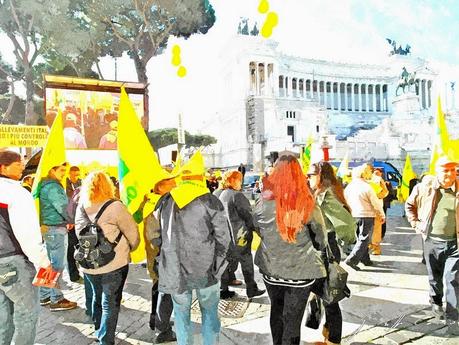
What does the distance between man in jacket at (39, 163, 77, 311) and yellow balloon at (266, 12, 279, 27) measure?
6845 millimetres

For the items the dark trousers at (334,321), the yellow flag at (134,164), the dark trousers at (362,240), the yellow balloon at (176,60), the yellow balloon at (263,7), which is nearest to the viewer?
the dark trousers at (334,321)

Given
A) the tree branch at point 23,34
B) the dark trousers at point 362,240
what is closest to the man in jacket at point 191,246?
the dark trousers at point 362,240

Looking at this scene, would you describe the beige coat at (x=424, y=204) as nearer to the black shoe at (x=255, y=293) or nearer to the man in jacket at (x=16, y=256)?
the black shoe at (x=255, y=293)

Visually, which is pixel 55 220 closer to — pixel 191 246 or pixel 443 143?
pixel 191 246

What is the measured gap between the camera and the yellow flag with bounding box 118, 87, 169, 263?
11.3ft

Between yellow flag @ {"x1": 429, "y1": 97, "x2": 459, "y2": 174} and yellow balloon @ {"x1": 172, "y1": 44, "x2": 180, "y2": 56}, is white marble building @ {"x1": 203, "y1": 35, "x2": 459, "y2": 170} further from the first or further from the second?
yellow flag @ {"x1": 429, "y1": 97, "x2": 459, "y2": 174}

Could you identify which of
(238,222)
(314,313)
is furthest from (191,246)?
(238,222)

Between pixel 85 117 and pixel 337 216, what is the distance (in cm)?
1079

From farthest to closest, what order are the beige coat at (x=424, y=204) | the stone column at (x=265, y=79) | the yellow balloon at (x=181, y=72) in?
the stone column at (x=265, y=79), the yellow balloon at (x=181, y=72), the beige coat at (x=424, y=204)

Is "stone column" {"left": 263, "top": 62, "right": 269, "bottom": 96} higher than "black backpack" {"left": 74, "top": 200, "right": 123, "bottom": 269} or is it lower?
higher

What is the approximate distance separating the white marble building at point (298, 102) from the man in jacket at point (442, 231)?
81.0 feet

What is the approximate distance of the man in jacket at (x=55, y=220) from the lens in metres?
3.74

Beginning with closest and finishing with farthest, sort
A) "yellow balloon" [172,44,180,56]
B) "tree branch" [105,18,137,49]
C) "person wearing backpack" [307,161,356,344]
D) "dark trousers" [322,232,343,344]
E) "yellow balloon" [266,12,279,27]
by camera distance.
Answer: "dark trousers" [322,232,343,344] < "person wearing backpack" [307,161,356,344] < "yellow balloon" [266,12,279,27] < "tree branch" [105,18,137,49] < "yellow balloon" [172,44,180,56]

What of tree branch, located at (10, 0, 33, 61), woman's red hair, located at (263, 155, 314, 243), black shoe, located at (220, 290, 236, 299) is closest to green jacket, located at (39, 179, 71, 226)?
black shoe, located at (220, 290, 236, 299)
